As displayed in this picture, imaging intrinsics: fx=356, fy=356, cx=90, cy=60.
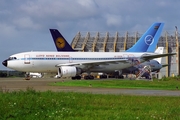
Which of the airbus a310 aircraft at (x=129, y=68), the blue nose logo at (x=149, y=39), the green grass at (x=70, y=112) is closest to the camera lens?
the green grass at (x=70, y=112)

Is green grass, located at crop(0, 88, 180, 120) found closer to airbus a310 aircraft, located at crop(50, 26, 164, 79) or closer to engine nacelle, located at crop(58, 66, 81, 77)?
engine nacelle, located at crop(58, 66, 81, 77)

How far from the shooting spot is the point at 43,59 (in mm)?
44188

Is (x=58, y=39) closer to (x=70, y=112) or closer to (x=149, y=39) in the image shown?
(x=149, y=39)

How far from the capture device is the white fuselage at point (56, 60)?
1729 inches

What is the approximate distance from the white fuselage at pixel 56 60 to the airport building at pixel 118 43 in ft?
97.1

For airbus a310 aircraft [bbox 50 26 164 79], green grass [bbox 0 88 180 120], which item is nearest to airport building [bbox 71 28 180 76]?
airbus a310 aircraft [bbox 50 26 164 79]

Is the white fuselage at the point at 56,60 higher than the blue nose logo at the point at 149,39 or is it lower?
lower

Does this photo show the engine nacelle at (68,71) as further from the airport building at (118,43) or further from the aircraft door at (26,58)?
the airport building at (118,43)

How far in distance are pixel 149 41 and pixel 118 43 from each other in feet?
91.0

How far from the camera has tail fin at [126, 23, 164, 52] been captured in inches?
2148

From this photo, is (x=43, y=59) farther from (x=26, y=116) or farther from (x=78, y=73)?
(x=26, y=116)

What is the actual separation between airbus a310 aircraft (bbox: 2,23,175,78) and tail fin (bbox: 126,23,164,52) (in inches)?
123

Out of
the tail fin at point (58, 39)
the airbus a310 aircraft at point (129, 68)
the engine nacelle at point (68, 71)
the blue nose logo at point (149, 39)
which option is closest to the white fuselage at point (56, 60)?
the engine nacelle at point (68, 71)

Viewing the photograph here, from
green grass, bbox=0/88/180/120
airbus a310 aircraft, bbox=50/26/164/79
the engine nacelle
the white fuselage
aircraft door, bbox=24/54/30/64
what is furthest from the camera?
airbus a310 aircraft, bbox=50/26/164/79
